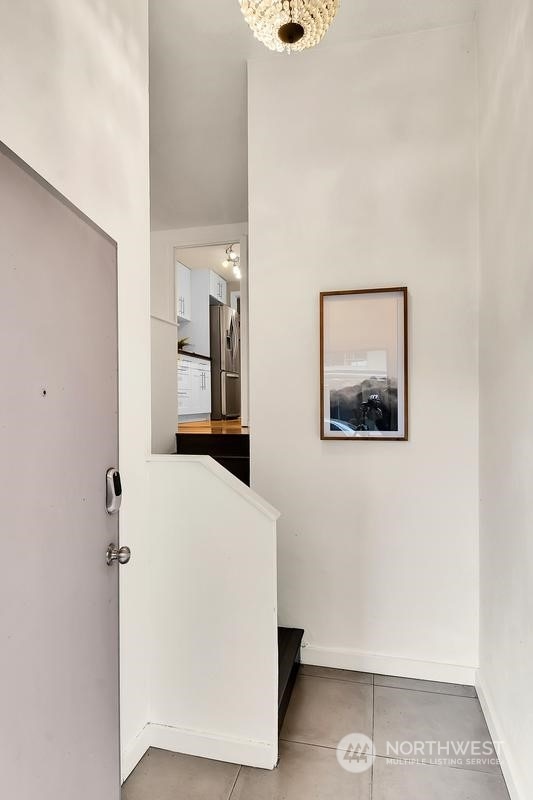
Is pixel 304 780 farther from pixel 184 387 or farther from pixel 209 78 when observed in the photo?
pixel 184 387

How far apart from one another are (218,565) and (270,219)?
1722mm

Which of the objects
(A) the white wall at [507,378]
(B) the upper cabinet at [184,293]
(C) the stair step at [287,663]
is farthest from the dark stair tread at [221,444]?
A: (B) the upper cabinet at [184,293]

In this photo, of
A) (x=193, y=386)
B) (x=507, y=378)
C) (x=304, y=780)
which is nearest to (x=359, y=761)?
(x=304, y=780)

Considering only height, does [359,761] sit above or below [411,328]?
below

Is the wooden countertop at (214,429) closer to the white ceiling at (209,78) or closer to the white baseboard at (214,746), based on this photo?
the white baseboard at (214,746)

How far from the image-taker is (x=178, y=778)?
153cm

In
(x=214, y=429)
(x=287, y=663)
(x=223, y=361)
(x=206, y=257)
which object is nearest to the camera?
(x=287, y=663)

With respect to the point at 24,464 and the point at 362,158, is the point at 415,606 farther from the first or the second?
the point at 362,158

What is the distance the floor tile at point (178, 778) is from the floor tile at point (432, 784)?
1.70ft

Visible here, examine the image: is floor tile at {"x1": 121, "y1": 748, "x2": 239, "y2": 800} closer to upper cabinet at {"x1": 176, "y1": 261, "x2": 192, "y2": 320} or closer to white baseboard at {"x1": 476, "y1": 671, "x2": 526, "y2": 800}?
white baseboard at {"x1": 476, "y1": 671, "x2": 526, "y2": 800}

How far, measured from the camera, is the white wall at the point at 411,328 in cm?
208

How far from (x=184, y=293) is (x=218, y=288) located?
728 millimetres

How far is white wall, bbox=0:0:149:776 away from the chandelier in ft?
1.57

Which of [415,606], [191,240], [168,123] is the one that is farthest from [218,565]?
[191,240]
